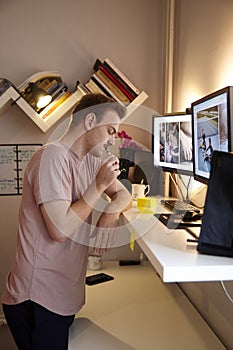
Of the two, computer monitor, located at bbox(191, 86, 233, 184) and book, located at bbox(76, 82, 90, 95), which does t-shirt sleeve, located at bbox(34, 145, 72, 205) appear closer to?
computer monitor, located at bbox(191, 86, 233, 184)

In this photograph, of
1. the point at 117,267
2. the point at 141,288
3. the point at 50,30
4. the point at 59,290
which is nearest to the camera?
the point at 59,290

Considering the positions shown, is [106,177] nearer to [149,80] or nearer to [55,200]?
[55,200]

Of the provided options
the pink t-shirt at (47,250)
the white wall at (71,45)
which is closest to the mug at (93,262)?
the white wall at (71,45)

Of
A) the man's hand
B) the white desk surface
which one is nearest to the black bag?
the white desk surface

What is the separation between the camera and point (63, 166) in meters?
1.35

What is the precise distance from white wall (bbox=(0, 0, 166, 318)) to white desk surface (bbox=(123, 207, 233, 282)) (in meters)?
1.30

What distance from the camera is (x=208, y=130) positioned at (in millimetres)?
1322

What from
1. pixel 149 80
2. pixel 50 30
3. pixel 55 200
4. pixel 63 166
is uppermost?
pixel 50 30

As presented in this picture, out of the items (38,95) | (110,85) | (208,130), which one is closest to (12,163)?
(38,95)

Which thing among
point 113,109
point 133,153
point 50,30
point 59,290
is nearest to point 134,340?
point 59,290

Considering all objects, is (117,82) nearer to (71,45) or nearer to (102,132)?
(71,45)

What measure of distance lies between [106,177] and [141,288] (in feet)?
2.69

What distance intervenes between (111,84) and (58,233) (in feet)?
4.24

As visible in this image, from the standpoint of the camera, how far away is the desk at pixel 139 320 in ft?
4.65
